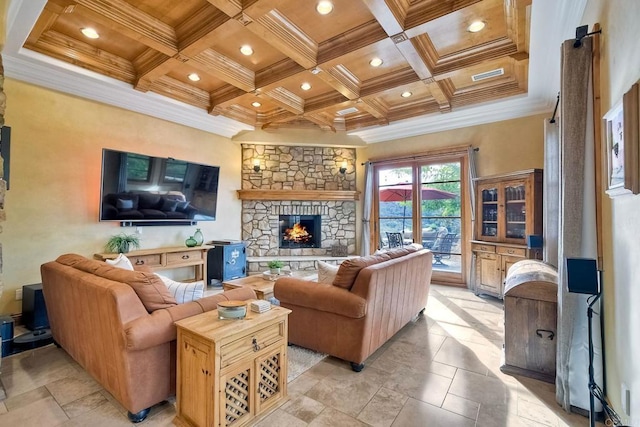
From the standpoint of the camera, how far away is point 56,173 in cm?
394

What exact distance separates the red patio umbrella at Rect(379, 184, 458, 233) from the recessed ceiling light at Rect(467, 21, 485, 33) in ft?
10.2

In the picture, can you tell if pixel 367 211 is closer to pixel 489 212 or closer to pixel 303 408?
pixel 489 212

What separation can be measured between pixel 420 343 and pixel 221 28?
386 cm

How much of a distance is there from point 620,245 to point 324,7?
301cm

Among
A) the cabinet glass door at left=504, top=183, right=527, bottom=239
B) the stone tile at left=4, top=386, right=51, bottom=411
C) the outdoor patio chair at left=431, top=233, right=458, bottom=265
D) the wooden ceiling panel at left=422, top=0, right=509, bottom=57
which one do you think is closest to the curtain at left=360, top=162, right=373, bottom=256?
the outdoor patio chair at left=431, top=233, right=458, bottom=265

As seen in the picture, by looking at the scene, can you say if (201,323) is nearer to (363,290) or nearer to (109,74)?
(363,290)

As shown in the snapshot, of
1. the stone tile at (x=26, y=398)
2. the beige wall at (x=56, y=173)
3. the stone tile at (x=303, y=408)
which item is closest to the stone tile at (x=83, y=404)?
the stone tile at (x=26, y=398)

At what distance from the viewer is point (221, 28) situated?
304 centimetres

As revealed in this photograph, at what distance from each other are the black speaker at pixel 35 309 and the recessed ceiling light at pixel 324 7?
4.33 metres

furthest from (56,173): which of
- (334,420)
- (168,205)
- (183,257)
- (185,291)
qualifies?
(334,420)

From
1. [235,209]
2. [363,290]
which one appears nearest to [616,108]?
[363,290]

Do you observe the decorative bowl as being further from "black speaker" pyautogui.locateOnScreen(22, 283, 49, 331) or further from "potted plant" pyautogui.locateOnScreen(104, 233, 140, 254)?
"potted plant" pyautogui.locateOnScreen(104, 233, 140, 254)

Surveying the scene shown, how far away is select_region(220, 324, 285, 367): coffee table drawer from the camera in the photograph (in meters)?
1.79

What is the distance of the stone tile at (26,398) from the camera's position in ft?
7.01
